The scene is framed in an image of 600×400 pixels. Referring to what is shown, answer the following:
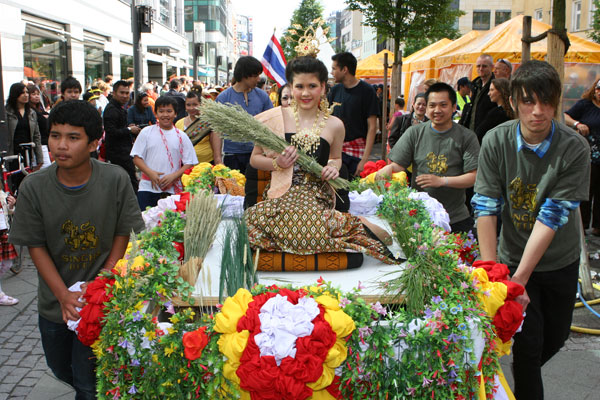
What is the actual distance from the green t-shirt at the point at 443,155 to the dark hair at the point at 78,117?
97.9 inches

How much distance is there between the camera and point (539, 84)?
249cm

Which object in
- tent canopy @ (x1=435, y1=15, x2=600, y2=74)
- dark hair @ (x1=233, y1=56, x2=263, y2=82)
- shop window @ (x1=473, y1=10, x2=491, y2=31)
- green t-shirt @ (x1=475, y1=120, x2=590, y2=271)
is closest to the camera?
green t-shirt @ (x1=475, y1=120, x2=590, y2=271)

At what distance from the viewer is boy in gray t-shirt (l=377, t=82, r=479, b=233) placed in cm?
416

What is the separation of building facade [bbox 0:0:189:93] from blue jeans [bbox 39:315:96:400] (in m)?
10.4

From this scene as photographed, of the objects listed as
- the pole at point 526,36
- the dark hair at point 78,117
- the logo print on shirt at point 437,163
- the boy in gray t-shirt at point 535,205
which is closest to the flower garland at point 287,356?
the boy in gray t-shirt at point 535,205

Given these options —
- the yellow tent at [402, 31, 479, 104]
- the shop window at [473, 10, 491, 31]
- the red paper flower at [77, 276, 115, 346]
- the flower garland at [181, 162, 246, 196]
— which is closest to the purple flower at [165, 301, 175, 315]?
the red paper flower at [77, 276, 115, 346]

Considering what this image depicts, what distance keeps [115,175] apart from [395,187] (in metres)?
2.46

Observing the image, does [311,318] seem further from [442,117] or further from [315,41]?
[315,41]

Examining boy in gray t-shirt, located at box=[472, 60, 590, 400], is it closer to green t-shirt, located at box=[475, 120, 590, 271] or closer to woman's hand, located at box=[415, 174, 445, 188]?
green t-shirt, located at box=[475, 120, 590, 271]

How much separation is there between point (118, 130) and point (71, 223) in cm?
550

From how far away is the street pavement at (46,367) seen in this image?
356 centimetres

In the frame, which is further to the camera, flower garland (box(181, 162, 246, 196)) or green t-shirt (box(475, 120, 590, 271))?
flower garland (box(181, 162, 246, 196))

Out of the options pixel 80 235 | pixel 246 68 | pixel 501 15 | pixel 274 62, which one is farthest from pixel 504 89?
pixel 501 15

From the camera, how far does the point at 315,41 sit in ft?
15.0
